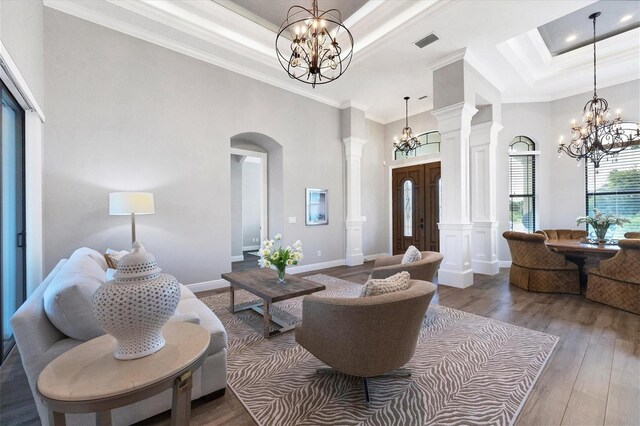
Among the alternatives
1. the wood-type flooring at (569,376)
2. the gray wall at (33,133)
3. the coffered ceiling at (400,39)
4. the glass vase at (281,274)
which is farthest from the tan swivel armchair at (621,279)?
the gray wall at (33,133)

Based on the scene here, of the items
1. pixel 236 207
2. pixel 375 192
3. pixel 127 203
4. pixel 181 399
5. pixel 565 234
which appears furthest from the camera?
pixel 236 207

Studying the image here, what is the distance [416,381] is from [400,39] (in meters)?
4.33

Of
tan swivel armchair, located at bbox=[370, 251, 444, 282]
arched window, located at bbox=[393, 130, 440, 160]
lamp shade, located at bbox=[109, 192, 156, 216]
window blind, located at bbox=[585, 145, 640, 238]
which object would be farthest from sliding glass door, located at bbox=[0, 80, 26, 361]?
window blind, located at bbox=[585, 145, 640, 238]

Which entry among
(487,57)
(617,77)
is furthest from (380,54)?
(617,77)

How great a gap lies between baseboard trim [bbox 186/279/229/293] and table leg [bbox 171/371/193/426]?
3506 millimetres

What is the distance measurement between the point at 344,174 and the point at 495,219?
333 cm

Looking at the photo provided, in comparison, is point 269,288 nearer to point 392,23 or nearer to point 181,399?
point 181,399

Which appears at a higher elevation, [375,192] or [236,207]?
[375,192]

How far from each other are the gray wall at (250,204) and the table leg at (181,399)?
8.16 meters

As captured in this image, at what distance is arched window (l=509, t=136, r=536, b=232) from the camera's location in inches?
243

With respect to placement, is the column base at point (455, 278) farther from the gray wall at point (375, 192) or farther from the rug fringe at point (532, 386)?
the gray wall at point (375, 192)

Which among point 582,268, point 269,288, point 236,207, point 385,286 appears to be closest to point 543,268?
point 582,268

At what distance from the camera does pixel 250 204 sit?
9398 mm

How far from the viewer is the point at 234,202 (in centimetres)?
761
